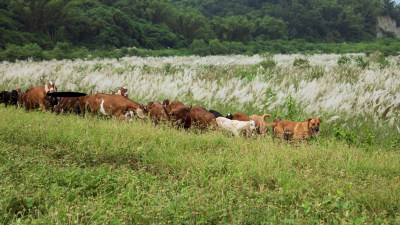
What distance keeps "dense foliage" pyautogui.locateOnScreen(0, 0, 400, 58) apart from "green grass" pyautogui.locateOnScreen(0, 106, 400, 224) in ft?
65.3

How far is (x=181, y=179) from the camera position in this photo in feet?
12.9

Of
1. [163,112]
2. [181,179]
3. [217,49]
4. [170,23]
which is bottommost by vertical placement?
[181,179]

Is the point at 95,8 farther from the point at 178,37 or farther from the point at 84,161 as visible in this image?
the point at 84,161

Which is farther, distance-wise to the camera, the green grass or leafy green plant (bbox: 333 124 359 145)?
leafy green plant (bbox: 333 124 359 145)

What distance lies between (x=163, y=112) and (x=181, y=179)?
2396 millimetres

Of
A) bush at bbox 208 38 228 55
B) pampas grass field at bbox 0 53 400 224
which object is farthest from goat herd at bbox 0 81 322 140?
bush at bbox 208 38 228 55

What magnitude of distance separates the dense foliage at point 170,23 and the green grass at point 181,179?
19.9m

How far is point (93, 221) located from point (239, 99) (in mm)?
5104

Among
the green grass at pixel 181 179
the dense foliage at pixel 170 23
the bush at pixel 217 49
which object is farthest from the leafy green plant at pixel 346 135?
the bush at pixel 217 49

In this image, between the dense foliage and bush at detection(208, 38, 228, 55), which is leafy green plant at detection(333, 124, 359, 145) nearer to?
the dense foliage

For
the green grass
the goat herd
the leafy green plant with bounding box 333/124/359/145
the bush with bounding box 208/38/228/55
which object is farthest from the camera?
the bush with bounding box 208/38/228/55

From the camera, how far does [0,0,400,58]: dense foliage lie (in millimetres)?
32500

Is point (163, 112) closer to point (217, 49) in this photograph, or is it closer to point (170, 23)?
point (217, 49)

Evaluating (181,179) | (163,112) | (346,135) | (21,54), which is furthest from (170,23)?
(181,179)
